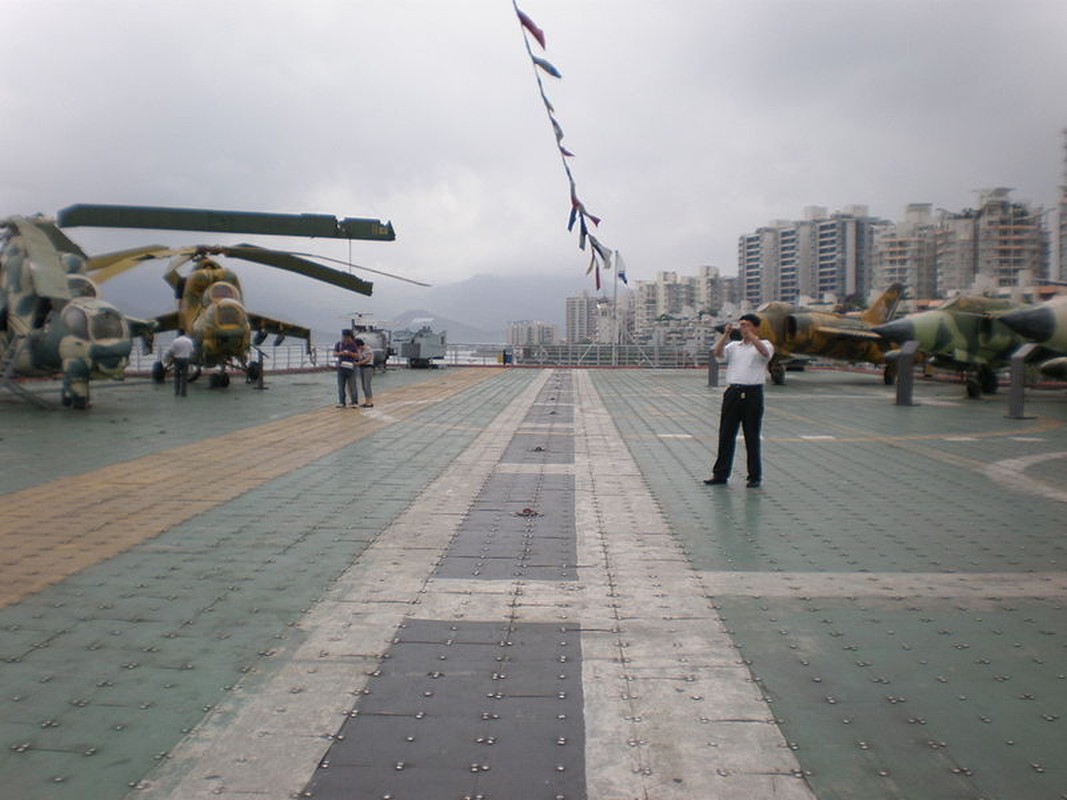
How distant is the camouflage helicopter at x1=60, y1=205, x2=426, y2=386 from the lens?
1831 cm

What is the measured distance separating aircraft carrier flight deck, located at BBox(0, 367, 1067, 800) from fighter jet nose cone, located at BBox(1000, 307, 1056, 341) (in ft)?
27.5

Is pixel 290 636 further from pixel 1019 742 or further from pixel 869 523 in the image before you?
pixel 869 523

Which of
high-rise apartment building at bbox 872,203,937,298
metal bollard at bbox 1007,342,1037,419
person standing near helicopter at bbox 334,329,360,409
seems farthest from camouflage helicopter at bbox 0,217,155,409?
high-rise apartment building at bbox 872,203,937,298

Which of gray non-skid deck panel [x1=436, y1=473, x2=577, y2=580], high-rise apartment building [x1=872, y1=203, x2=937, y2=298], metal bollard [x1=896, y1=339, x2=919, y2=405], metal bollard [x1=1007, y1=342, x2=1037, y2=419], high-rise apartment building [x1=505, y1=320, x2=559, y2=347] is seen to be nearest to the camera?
gray non-skid deck panel [x1=436, y1=473, x2=577, y2=580]

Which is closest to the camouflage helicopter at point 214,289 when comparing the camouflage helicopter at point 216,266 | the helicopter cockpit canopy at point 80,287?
the camouflage helicopter at point 216,266

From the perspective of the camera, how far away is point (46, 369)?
16.7 m

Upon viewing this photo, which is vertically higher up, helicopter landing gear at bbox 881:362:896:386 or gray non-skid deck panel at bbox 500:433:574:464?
helicopter landing gear at bbox 881:362:896:386

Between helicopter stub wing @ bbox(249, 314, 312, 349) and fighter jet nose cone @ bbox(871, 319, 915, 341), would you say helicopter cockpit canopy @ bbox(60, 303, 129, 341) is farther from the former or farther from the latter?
fighter jet nose cone @ bbox(871, 319, 915, 341)

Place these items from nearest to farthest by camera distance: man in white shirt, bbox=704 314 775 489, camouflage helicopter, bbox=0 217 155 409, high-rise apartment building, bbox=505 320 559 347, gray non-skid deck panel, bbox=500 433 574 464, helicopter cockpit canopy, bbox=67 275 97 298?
1. man in white shirt, bbox=704 314 775 489
2. gray non-skid deck panel, bbox=500 433 574 464
3. camouflage helicopter, bbox=0 217 155 409
4. helicopter cockpit canopy, bbox=67 275 97 298
5. high-rise apartment building, bbox=505 320 559 347

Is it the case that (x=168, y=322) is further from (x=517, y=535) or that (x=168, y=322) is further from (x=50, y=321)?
A: (x=517, y=535)

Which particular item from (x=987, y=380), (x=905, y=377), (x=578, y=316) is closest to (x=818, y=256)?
(x=578, y=316)

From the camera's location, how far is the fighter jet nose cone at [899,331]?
21.4 m

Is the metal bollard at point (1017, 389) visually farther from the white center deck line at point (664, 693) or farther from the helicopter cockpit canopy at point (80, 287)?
the helicopter cockpit canopy at point (80, 287)

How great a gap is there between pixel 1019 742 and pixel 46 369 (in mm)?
18034
